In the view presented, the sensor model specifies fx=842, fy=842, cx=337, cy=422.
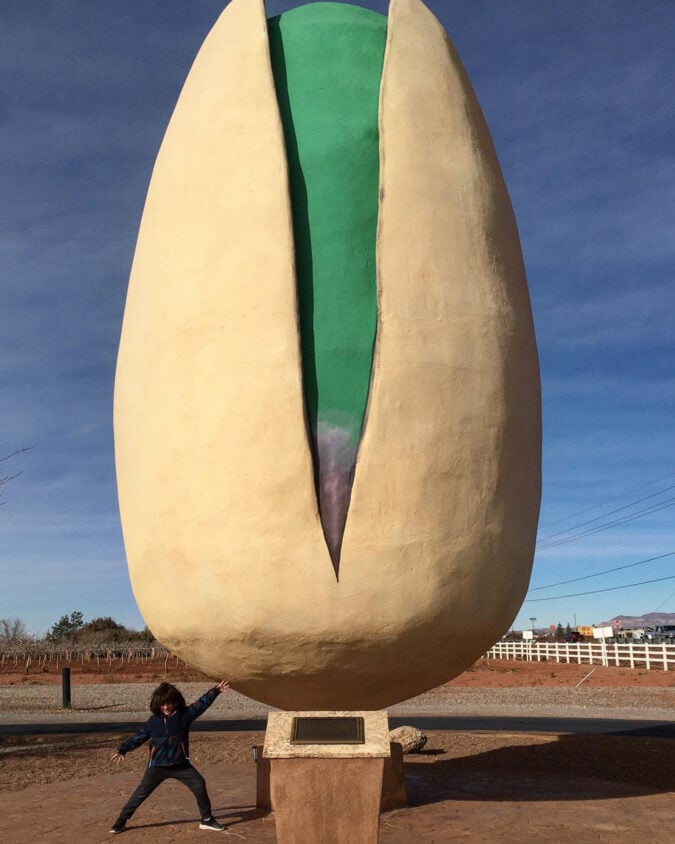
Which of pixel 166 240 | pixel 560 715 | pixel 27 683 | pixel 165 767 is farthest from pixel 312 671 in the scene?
pixel 27 683

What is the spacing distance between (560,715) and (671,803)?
36.7ft

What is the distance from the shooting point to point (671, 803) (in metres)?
8.03

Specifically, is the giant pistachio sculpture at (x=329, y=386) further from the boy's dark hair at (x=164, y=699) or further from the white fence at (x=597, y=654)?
the white fence at (x=597, y=654)

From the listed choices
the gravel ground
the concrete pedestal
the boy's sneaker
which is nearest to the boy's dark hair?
the boy's sneaker

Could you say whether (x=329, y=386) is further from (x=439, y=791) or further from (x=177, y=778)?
(x=439, y=791)

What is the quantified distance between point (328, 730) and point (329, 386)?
243 cm

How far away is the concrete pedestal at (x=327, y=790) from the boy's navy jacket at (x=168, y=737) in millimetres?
1361

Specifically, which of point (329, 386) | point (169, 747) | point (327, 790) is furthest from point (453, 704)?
point (329, 386)

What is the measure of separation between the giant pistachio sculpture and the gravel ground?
1393cm

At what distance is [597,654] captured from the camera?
35.7m

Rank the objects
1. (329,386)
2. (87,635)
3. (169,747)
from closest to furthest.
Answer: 1. (329,386)
2. (169,747)
3. (87,635)

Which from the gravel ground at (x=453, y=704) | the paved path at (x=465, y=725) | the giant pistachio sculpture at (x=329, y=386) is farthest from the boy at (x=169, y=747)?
the gravel ground at (x=453, y=704)

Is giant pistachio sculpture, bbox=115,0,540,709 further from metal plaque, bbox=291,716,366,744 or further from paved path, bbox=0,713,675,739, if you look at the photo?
paved path, bbox=0,713,675,739

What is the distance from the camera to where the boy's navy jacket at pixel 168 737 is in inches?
271
